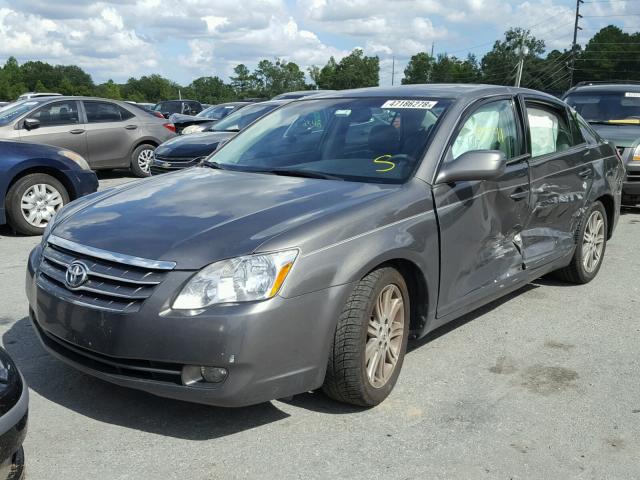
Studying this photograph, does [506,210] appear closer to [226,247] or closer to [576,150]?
[576,150]

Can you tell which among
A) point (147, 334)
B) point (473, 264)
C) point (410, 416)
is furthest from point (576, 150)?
point (147, 334)

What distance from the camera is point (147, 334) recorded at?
299 cm

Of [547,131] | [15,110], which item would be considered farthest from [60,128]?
[547,131]

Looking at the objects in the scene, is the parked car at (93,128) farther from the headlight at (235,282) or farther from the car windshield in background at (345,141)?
the headlight at (235,282)

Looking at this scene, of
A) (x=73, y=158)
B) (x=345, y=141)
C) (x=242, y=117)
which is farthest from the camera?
(x=242, y=117)

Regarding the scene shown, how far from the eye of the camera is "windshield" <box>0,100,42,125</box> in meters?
11.5

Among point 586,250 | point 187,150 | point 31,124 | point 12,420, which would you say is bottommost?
point 586,250

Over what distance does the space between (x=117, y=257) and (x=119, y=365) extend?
1.59 feet

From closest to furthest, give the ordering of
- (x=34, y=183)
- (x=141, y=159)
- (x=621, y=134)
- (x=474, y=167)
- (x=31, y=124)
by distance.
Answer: (x=474, y=167), (x=34, y=183), (x=621, y=134), (x=31, y=124), (x=141, y=159)

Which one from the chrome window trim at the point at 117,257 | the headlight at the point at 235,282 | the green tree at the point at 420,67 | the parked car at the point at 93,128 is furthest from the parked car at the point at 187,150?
the green tree at the point at 420,67

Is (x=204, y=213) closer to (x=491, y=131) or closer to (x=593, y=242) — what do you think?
(x=491, y=131)

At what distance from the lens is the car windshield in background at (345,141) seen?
161 inches

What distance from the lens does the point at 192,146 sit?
34.8ft

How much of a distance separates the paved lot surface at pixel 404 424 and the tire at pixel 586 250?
1.24 metres
